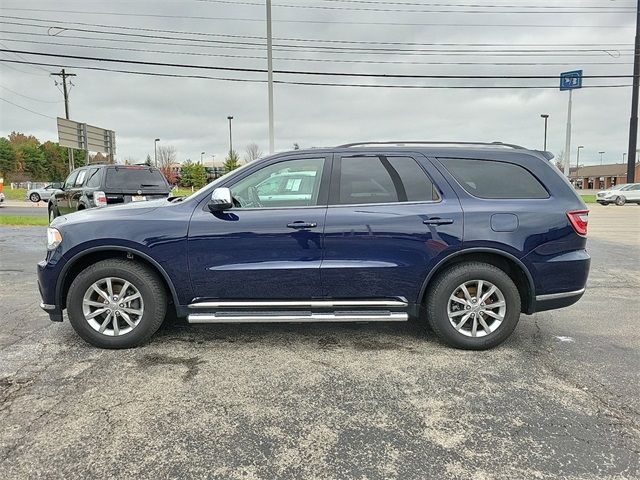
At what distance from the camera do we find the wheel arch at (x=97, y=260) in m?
4.09

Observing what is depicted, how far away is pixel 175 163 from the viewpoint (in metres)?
94.2

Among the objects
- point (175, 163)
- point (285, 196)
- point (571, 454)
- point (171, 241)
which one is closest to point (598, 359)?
point (571, 454)

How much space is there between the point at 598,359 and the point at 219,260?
3397mm

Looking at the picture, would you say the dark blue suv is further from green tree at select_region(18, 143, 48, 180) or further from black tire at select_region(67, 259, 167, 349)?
green tree at select_region(18, 143, 48, 180)

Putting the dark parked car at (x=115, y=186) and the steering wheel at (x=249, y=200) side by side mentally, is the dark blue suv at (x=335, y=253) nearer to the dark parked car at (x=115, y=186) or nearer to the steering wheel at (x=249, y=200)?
the steering wheel at (x=249, y=200)

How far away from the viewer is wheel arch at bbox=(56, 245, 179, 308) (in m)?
4.09

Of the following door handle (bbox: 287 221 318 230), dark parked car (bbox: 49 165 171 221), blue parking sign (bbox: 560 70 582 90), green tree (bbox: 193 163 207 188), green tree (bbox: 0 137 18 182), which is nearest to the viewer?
door handle (bbox: 287 221 318 230)

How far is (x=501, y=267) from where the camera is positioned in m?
4.32

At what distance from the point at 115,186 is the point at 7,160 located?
9395 centimetres

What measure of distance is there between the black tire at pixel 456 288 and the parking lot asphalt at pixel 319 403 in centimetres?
13

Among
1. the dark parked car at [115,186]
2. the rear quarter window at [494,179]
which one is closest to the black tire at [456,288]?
the rear quarter window at [494,179]

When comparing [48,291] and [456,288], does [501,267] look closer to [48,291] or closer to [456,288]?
[456,288]

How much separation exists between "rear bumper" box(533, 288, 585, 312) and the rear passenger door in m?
0.92

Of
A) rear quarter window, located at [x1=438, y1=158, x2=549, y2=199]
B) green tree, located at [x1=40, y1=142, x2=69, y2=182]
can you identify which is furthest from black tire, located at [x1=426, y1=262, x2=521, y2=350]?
green tree, located at [x1=40, y1=142, x2=69, y2=182]
